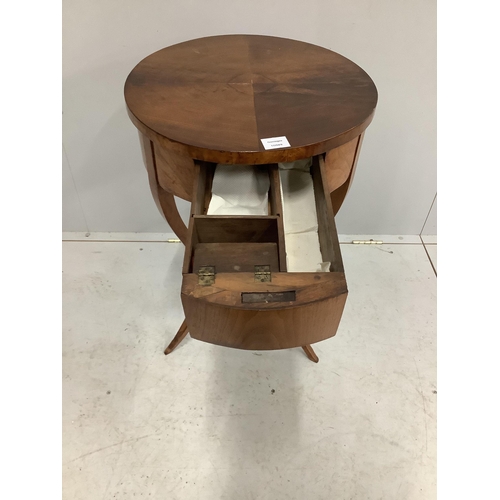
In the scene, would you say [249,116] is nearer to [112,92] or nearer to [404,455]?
[112,92]

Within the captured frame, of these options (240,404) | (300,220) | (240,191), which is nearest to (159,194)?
(240,191)

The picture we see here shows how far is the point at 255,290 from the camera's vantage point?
0.58 metres

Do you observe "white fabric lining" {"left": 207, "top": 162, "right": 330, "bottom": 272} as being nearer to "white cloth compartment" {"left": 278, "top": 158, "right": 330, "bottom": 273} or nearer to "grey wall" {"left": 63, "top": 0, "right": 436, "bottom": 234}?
"white cloth compartment" {"left": 278, "top": 158, "right": 330, "bottom": 273}

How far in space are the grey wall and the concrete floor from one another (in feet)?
0.97

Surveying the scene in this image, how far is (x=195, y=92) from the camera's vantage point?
830 millimetres

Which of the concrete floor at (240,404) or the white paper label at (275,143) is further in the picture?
the concrete floor at (240,404)

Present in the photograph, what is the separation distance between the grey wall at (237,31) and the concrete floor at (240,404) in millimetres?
296

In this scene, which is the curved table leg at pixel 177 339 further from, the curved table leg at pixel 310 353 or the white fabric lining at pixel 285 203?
the white fabric lining at pixel 285 203

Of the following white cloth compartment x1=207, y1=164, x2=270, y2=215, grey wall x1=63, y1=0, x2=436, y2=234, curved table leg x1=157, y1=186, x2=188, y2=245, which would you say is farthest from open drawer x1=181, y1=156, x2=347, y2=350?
grey wall x1=63, y1=0, x2=436, y2=234

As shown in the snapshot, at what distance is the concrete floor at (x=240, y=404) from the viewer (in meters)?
1.01

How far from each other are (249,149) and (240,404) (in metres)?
0.74

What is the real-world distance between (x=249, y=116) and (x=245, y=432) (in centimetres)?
79

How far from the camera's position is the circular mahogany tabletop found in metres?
0.72

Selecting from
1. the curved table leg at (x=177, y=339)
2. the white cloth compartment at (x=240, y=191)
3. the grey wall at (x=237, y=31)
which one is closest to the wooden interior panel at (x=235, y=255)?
the white cloth compartment at (x=240, y=191)
